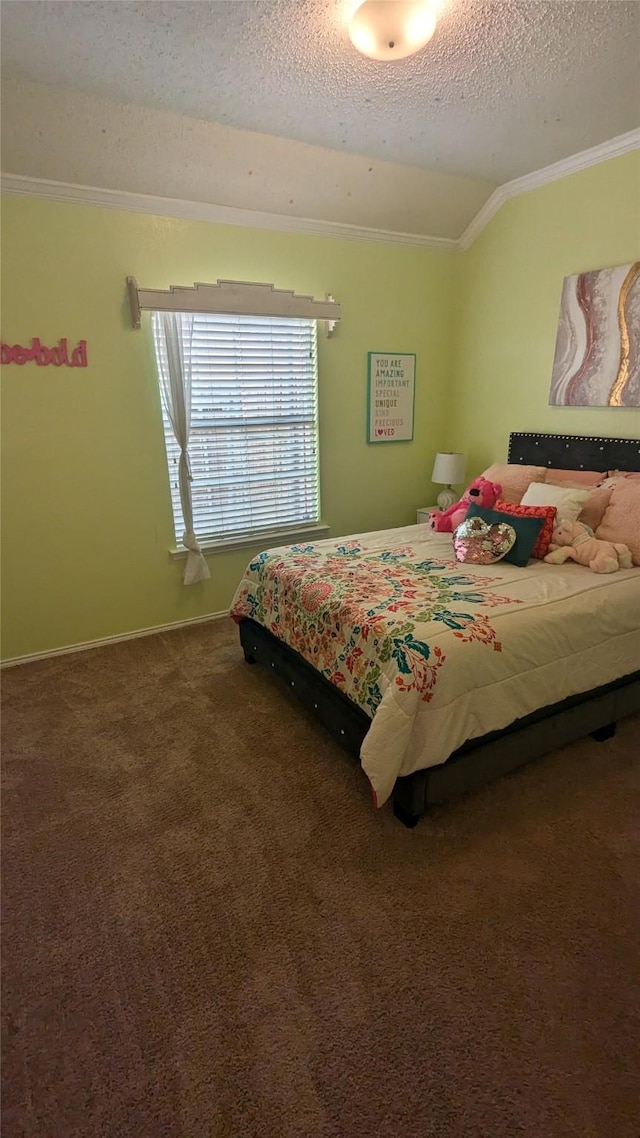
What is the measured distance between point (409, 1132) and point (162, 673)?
7.18 feet

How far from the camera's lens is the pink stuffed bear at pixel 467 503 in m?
3.02

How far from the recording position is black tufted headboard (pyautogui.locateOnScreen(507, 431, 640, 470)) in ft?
9.77

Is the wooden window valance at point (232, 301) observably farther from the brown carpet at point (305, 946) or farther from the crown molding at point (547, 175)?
the brown carpet at point (305, 946)

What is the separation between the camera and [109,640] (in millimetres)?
3281

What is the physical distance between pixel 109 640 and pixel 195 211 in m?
2.53

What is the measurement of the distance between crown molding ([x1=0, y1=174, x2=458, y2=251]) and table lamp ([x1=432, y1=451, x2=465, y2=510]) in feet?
4.89

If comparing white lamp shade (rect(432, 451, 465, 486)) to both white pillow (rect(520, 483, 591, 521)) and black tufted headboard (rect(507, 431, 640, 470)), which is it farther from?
white pillow (rect(520, 483, 591, 521))

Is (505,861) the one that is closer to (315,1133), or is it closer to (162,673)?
(315,1133)

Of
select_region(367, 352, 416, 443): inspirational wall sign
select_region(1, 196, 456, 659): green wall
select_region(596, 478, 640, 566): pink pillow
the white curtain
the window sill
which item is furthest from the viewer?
select_region(367, 352, 416, 443): inspirational wall sign

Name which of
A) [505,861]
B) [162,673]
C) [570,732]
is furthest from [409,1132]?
[162,673]

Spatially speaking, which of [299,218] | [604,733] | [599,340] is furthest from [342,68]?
[604,733]

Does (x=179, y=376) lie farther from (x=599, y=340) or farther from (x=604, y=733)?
(x=604, y=733)

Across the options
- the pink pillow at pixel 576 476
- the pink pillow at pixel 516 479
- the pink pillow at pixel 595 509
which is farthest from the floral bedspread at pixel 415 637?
the pink pillow at pixel 576 476

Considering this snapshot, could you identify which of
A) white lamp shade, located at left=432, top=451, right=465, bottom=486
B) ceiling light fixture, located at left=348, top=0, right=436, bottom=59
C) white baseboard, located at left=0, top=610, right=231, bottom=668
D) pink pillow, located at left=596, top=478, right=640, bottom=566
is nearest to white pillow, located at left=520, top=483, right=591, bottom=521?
Result: pink pillow, located at left=596, top=478, right=640, bottom=566
